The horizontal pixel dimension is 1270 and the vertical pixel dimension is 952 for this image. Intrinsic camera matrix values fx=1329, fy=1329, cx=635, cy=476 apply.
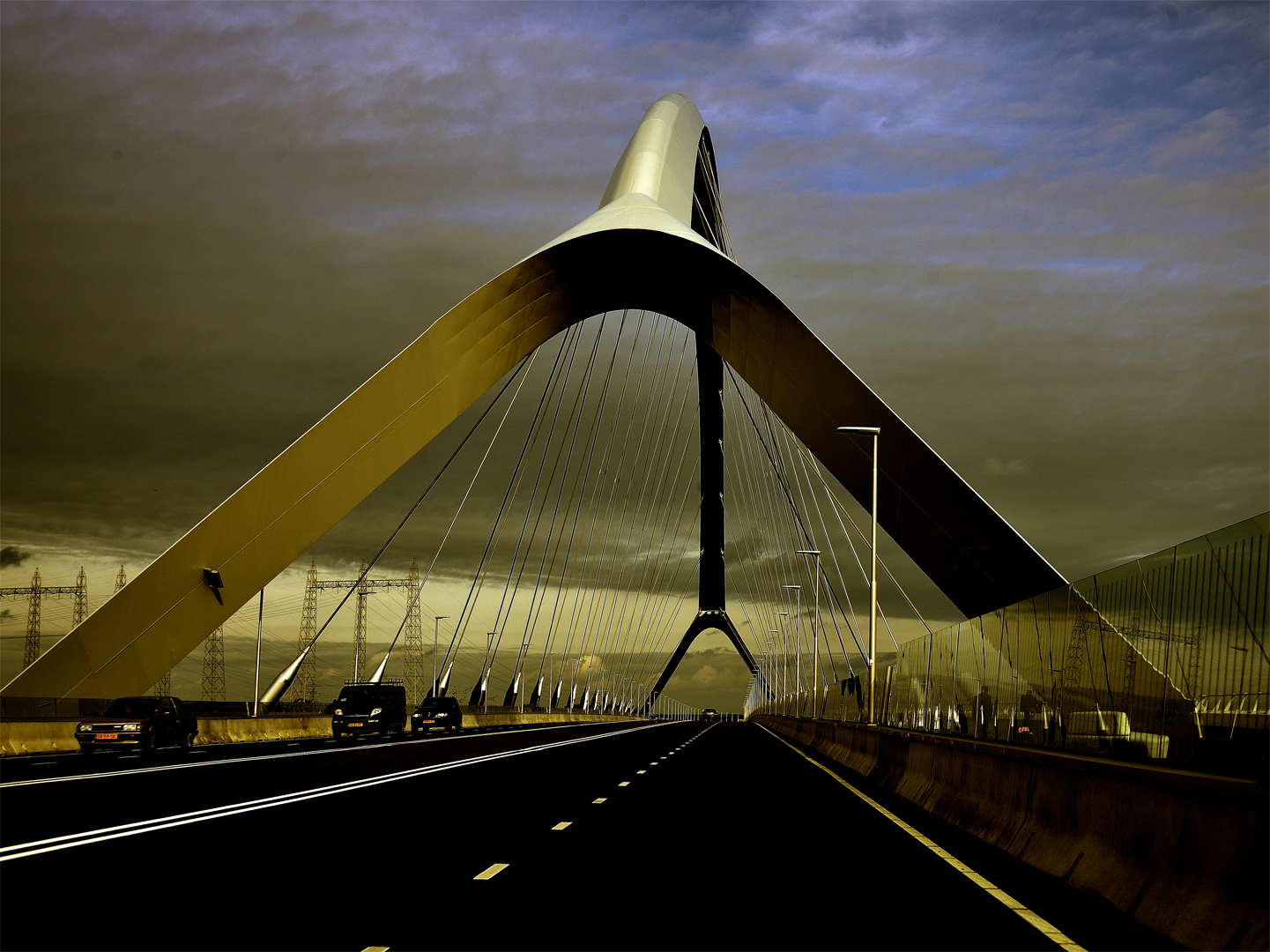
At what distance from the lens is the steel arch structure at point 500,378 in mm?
33938

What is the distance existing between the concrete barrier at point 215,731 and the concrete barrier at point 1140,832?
75.7 feet

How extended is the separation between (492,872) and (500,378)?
112 feet

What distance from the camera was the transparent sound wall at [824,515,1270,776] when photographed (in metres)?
8.25

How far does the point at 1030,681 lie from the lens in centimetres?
1509

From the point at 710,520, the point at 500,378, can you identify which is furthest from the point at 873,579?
the point at 710,520

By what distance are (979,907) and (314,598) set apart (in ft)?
285

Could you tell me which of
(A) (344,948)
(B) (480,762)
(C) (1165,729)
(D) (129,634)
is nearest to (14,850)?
(A) (344,948)

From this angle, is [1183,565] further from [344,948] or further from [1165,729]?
[344,948]

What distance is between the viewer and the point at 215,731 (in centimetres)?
3866

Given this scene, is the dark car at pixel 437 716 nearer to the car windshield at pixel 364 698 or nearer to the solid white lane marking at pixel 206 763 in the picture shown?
the car windshield at pixel 364 698

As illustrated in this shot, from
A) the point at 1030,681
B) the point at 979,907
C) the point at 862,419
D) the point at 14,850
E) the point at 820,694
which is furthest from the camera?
the point at 820,694

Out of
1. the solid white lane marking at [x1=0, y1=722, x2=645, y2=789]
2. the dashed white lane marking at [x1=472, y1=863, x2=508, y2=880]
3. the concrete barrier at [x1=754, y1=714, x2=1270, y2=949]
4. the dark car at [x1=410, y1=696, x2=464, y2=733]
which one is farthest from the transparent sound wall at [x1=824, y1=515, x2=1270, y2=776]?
the dark car at [x1=410, y1=696, x2=464, y2=733]

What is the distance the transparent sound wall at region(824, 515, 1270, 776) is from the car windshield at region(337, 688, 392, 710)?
90.1ft

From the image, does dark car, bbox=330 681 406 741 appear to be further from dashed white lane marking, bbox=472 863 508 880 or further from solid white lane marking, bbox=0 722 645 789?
dashed white lane marking, bbox=472 863 508 880
